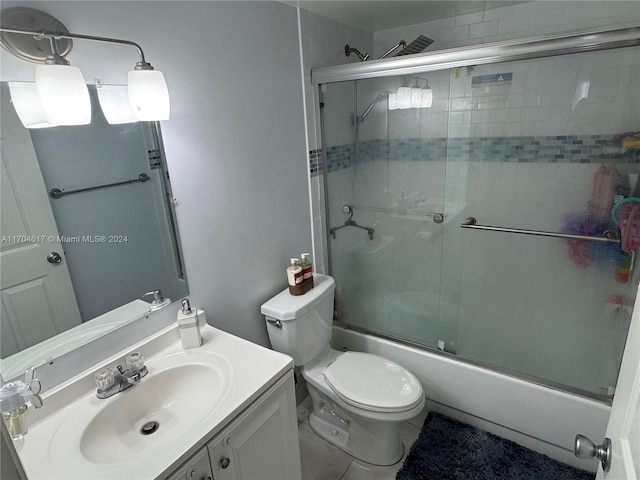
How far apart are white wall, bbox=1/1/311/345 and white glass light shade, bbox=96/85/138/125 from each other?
3 centimetres

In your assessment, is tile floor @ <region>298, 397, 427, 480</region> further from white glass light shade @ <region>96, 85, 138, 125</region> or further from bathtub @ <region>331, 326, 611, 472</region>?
white glass light shade @ <region>96, 85, 138, 125</region>

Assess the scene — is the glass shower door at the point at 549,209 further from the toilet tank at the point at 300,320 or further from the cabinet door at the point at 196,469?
the cabinet door at the point at 196,469

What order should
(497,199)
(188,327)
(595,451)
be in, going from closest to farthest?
(595,451) < (188,327) < (497,199)

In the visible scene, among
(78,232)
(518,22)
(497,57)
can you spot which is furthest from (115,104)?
(518,22)

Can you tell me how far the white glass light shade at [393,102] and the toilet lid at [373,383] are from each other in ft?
4.24

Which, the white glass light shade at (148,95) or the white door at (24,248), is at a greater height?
the white glass light shade at (148,95)

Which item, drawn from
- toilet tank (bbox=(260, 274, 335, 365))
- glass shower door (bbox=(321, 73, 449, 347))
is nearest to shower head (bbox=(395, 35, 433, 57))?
glass shower door (bbox=(321, 73, 449, 347))

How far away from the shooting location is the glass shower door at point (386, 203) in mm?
1923

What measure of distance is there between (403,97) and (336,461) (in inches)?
72.7

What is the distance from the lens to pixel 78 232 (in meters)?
1.12

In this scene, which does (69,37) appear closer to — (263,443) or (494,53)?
(263,443)

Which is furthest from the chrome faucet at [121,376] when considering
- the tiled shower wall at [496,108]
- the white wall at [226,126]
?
the tiled shower wall at [496,108]

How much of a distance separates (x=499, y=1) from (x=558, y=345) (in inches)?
71.5

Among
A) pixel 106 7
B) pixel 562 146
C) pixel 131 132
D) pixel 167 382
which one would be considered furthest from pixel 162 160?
pixel 562 146
